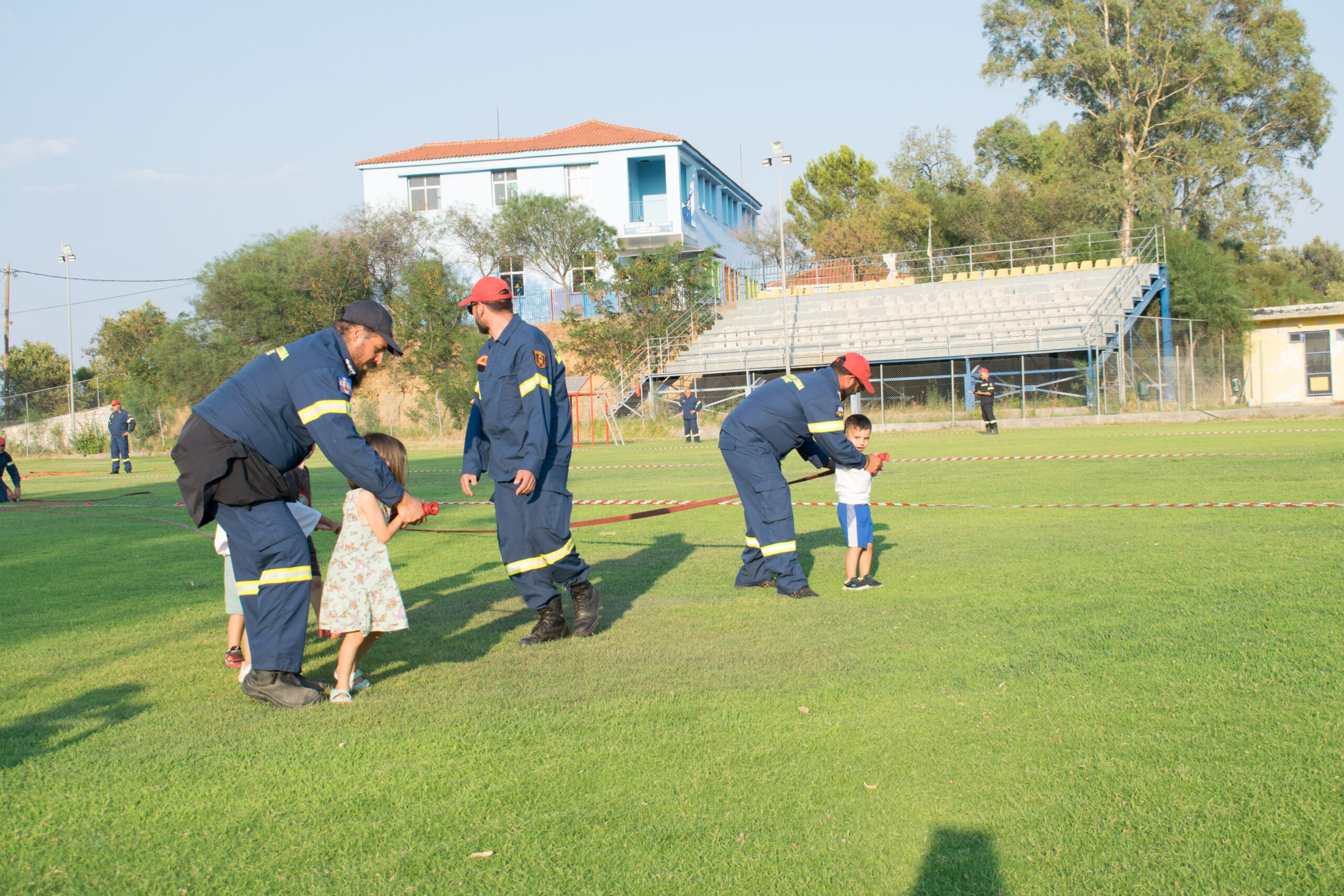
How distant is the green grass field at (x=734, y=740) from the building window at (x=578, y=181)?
4355 centimetres

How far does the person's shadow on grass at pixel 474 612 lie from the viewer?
5410mm

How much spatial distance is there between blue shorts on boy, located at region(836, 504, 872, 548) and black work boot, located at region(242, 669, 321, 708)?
12.0ft

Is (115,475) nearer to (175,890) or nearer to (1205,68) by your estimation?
(175,890)

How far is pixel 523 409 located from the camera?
5.63 m

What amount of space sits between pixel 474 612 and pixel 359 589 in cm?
195

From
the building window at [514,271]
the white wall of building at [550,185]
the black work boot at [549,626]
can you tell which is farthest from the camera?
the building window at [514,271]

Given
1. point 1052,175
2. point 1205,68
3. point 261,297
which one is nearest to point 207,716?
point 261,297

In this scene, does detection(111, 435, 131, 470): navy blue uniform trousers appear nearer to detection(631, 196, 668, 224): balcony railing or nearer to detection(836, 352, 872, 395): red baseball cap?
detection(836, 352, 872, 395): red baseball cap

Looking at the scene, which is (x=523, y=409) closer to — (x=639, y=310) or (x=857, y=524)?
(x=857, y=524)

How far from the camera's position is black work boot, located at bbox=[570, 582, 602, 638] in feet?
18.7

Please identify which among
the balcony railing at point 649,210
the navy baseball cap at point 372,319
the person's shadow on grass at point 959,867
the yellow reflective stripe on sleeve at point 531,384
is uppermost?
the balcony railing at point 649,210

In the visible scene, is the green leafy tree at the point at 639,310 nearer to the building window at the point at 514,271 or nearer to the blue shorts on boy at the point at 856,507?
the building window at the point at 514,271

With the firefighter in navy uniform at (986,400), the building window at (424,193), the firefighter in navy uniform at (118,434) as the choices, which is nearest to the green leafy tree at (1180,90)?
the firefighter in navy uniform at (986,400)

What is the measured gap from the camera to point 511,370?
5.65 metres
